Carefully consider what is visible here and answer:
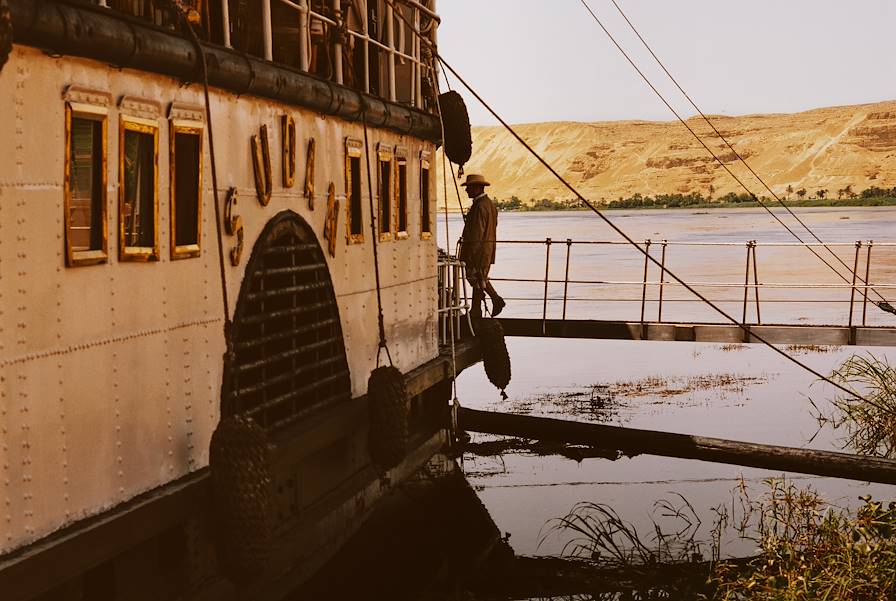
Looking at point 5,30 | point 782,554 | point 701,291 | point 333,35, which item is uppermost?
point 333,35

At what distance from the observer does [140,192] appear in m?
6.67

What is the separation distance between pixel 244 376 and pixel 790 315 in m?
33.7

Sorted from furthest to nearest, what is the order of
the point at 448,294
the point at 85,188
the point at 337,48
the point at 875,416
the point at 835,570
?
the point at 875,416, the point at 448,294, the point at 337,48, the point at 835,570, the point at 85,188

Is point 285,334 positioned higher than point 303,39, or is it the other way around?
point 303,39

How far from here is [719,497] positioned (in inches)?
601

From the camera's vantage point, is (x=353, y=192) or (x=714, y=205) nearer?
(x=353, y=192)

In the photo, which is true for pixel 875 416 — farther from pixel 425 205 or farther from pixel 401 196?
pixel 401 196

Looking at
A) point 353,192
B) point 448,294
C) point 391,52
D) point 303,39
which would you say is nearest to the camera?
point 303,39

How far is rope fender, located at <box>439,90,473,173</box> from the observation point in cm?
1313

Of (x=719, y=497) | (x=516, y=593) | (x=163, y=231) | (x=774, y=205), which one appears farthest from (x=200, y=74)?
(x=774, y=205)

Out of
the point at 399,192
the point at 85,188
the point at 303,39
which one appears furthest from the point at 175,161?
the point at 399,192

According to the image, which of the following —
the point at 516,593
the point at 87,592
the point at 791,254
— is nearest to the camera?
the point at 87,592

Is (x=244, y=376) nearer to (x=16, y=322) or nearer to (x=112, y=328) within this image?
(x=112, y=328)

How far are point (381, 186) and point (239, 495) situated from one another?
4.63 m
